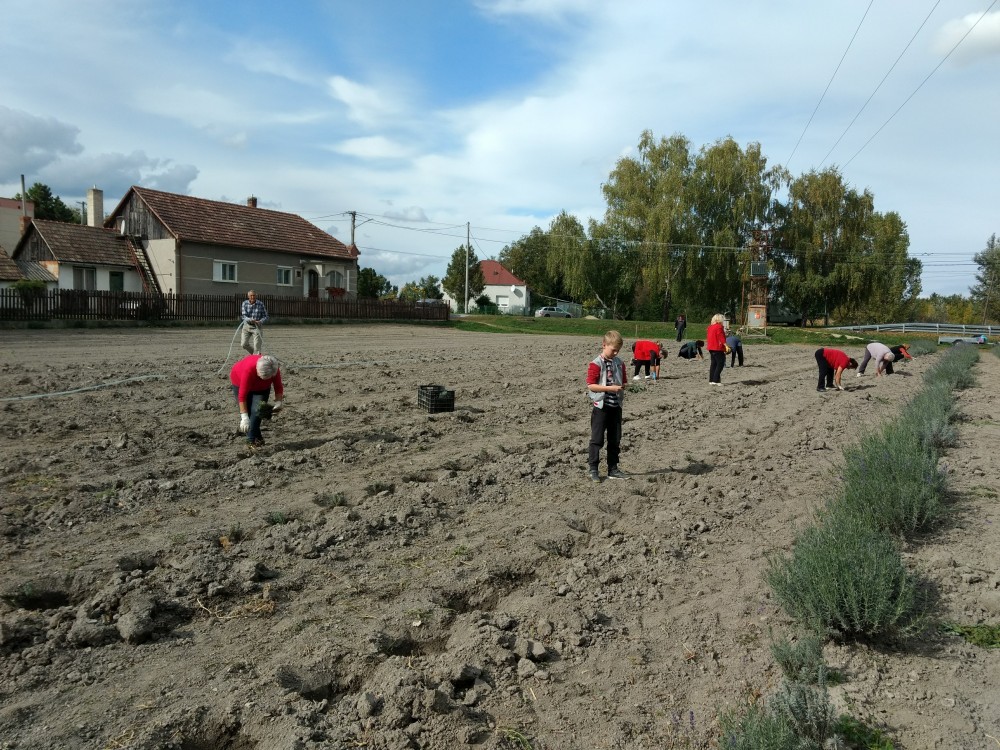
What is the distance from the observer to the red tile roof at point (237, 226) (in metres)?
37.9

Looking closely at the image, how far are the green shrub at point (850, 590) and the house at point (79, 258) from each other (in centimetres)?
3792

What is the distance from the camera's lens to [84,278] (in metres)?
37.1

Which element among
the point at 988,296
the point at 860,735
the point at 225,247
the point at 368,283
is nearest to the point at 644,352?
the point at 860,735

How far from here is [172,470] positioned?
7.39m

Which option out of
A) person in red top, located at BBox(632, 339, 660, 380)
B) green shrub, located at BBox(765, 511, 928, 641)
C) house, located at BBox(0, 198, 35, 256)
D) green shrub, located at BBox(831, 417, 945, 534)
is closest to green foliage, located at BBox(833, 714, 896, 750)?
green shrub, located at BBox(765, 511, 928, 641)

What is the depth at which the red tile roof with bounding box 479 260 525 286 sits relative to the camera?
286ft

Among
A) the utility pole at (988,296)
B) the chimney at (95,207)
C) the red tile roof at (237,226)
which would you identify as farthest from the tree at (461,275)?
the utility pole at (988,296)

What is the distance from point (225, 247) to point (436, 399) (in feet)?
104

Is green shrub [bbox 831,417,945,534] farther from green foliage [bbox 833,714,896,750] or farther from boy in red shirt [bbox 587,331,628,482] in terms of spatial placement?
green foliage [bbox 833,714,896,750]

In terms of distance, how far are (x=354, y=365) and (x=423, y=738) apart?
Result: 46.7 ft

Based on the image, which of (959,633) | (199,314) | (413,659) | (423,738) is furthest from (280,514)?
(199,314)

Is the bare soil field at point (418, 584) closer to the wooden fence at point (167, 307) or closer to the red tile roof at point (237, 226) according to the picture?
the wooden fence at point (167, 307)

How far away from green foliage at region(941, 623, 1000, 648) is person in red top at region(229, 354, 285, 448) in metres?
6.42

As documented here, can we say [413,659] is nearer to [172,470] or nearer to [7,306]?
[172,470]
